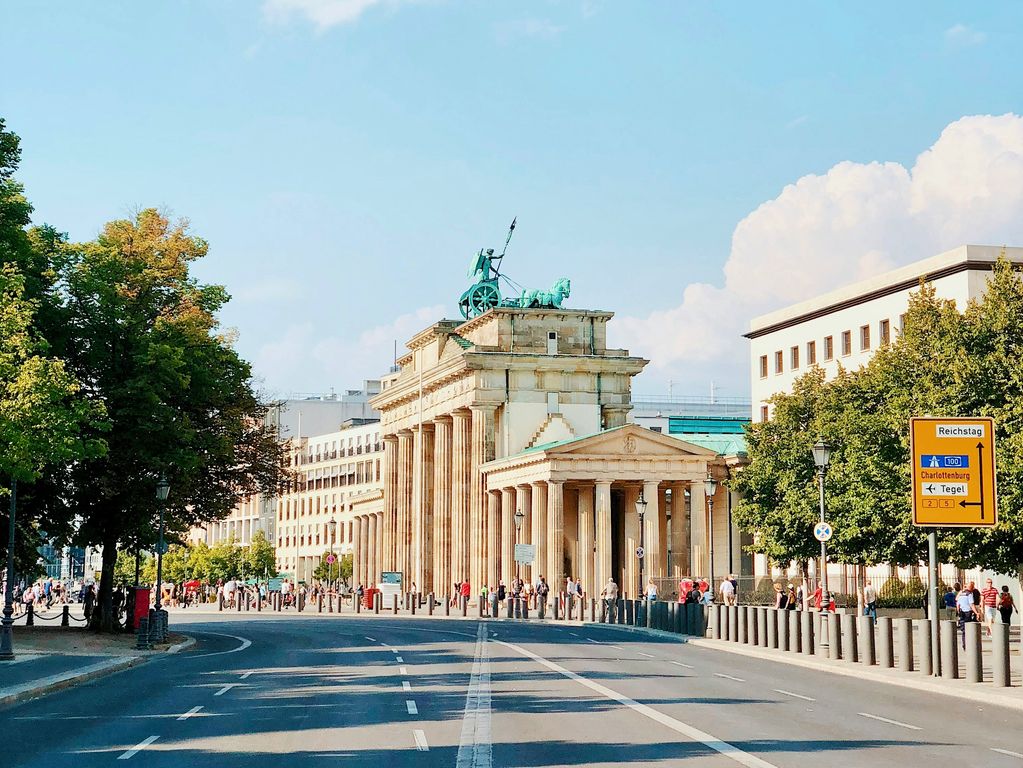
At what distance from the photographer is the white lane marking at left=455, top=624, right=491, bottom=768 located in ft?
52.5

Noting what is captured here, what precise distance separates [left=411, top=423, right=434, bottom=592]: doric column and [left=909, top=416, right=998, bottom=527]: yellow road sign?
86.0 metres

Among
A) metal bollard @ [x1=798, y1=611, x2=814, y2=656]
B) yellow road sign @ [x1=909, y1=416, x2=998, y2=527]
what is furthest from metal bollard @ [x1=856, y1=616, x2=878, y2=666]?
yellow road sign @ [x1=909, y1=416, x2=998, y2=527]

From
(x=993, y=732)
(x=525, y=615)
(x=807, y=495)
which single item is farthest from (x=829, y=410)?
(x=993, y=732)

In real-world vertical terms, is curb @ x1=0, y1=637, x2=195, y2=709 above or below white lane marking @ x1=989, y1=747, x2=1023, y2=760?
below

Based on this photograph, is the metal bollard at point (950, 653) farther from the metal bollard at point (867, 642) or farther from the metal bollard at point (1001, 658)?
the metal bollard at point (867, 642)

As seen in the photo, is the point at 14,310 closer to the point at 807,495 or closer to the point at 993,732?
the point at 993,732

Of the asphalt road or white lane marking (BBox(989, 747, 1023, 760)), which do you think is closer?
the asphalt road

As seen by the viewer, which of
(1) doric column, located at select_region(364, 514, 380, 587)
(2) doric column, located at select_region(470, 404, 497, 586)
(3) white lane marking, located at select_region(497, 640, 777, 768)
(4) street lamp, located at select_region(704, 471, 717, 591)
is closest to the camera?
(3) white lane marking, located at select_region(497, 640, 777, 768)

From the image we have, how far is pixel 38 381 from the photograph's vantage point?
36.8 m

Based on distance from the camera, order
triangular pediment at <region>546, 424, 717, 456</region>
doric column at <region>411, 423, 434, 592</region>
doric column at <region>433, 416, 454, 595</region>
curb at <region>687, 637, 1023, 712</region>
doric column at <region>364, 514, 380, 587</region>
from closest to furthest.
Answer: curb at <region>687, 637, 1023, 712</region>, triangular pediment at <region>546, 424, 717, 456</region>, doric column at <region>433, 416, 454, 595</region>, doric column at <region>411, 423, 434, 592</region>, doric column at <region>364, 514, 380, 587</region>

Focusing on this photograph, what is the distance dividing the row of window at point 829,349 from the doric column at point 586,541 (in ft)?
51.3

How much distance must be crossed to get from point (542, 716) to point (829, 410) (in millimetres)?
50745

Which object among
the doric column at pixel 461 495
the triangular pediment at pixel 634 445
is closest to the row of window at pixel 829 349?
the triangular pediment at pixel 634 445

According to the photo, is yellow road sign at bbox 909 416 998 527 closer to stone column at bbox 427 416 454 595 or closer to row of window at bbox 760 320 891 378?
row of window at bbox 760 320 891 378
